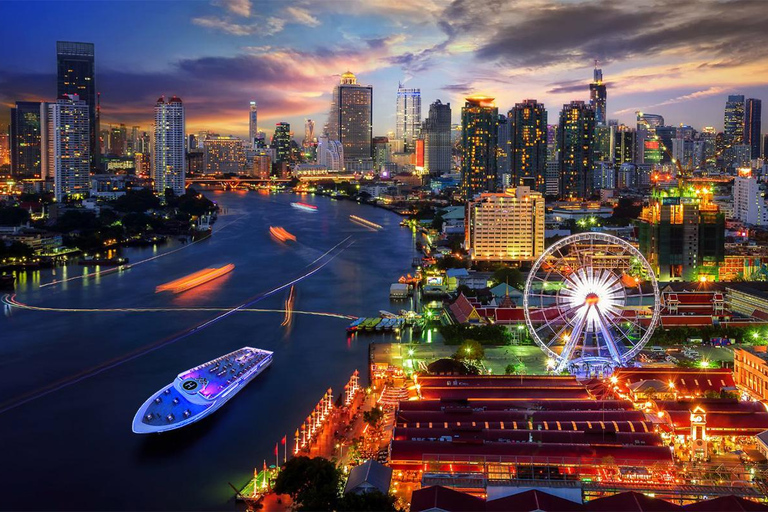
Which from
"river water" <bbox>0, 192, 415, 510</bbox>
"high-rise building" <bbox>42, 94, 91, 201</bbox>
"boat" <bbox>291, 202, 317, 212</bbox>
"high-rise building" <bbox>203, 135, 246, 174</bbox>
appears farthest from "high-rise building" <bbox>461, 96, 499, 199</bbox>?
"high-rise building" <bbox>203, 135, 246, 174</bbox>

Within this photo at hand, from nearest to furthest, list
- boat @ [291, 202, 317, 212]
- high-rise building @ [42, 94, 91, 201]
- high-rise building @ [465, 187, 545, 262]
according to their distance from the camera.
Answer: high-rise building @ [465, 187, 545, 262] → high-rise building @ [42, 94, 91, 201] → boat @ [291, 202, 317, 212]

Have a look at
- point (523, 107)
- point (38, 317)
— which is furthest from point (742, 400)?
point (523, 107)

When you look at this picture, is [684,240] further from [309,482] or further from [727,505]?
[309,482]

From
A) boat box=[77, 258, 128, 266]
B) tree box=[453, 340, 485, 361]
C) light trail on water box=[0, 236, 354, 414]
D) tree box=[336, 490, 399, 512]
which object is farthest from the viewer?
boat box=[77, 258, 128, 266]

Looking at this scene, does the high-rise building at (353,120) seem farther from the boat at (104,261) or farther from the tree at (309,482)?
the tree at (309,482)

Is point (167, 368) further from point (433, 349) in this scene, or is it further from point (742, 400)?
point (742, 400)

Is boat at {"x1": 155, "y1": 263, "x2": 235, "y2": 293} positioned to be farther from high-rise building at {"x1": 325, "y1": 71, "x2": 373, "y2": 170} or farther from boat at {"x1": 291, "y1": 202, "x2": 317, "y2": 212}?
high-rise building at {"x1": 325, "y1": 71, "x2": 373, "y2": 170}

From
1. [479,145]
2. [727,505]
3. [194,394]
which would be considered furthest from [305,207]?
[727,505]
